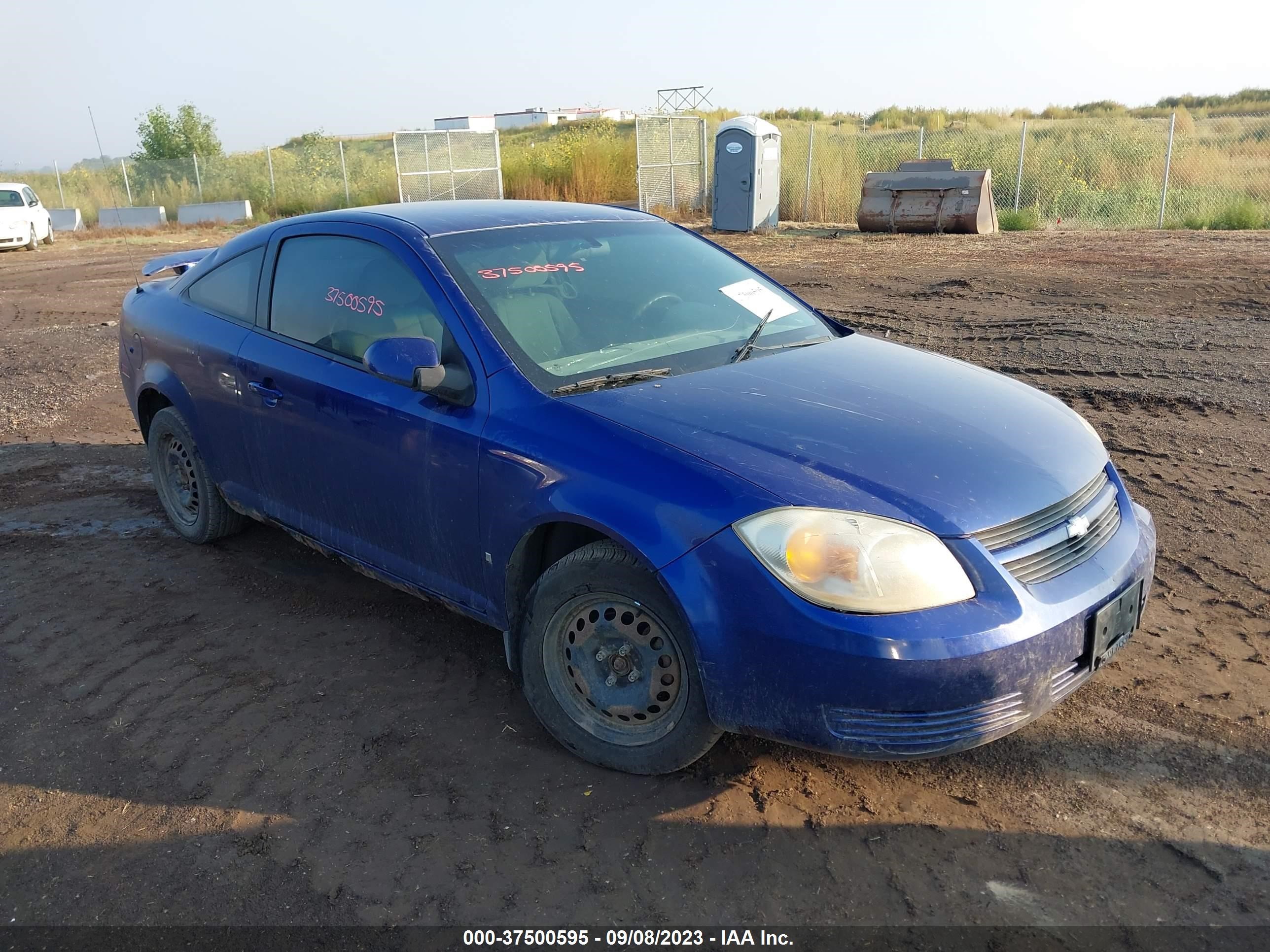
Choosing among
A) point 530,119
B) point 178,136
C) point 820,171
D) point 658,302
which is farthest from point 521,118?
point 658,302

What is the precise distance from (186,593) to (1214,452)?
18.5ft

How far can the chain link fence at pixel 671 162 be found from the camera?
2391 centimetres

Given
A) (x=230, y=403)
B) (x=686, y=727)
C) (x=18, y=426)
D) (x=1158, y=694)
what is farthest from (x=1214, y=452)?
(x=18, y=426)

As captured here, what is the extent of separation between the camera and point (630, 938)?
8.25 feet

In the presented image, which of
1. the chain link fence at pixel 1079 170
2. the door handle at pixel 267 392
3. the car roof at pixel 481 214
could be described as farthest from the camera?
the chain link fence at pixel 1079 170

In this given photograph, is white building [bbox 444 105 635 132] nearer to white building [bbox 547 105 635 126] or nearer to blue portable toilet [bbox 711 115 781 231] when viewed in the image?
white building [bbox 547 105 635 126]

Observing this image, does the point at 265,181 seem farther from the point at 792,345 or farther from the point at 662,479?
the point at 662,479

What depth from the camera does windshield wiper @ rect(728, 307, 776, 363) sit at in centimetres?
374

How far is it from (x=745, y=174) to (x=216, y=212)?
17.1m

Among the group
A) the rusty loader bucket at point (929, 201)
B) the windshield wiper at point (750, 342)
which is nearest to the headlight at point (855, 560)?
the windshield wiper at point (750, 342)

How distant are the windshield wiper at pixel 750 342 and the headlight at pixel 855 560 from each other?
3.64ft

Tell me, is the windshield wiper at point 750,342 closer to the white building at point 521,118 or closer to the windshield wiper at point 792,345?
the windshield wiper at point 792,345

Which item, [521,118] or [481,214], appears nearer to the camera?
[481,214]

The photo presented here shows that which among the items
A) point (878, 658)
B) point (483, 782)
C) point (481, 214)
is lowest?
point (483, 782)
